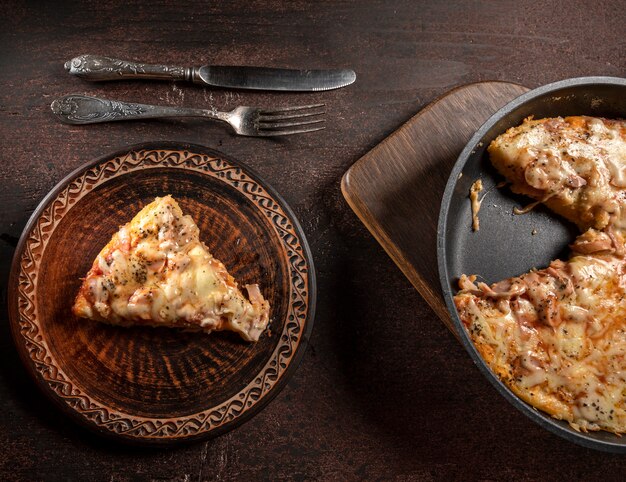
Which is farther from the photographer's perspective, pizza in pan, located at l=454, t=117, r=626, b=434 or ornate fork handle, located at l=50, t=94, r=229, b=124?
ornate fork handle, located at l=50, t=94, r=229, b=124

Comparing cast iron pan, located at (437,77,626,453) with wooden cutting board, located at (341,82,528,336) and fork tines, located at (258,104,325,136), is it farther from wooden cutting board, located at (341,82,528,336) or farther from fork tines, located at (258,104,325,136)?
fork tines, located at (258,104,325,136)

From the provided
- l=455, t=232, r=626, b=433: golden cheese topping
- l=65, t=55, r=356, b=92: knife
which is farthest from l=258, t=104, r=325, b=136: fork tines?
l=455, t=232, r=626, b=433: golden cheese topping

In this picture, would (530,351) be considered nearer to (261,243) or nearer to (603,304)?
(603,304)

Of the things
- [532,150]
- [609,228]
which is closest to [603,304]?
[609,228]

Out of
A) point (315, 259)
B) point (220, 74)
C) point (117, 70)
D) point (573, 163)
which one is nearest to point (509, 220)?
point (573, 163)

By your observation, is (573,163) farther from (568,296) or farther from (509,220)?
(568,296)

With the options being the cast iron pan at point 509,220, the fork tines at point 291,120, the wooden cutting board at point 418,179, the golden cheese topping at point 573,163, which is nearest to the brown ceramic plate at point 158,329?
the fork tines at point 291,120
